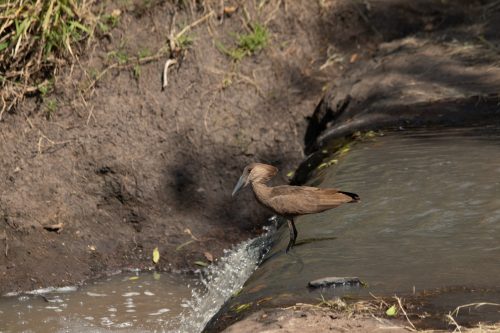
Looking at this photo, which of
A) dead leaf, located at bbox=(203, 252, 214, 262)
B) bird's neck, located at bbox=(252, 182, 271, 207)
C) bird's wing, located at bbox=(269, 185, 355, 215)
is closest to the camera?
bird's wing, located at bbox=(269, 185, 355, 215)

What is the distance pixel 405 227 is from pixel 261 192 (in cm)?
86

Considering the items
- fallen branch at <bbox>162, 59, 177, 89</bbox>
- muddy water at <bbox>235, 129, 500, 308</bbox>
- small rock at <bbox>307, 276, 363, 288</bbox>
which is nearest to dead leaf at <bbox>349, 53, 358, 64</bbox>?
fallen branch at <bbox>162, 59, 177, 89</bbox>

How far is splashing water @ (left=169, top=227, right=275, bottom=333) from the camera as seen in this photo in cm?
617

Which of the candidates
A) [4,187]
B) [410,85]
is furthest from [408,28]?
[4,187]

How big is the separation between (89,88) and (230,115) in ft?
4.19

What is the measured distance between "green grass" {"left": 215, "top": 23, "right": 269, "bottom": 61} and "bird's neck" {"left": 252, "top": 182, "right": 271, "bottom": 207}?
340 centimetres

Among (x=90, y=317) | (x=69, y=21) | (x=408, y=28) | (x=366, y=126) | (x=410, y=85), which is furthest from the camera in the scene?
(x=408, y=28)

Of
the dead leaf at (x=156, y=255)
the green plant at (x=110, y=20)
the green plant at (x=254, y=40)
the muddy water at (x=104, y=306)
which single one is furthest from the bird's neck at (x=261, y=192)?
the green plant at (x=110, y=20)

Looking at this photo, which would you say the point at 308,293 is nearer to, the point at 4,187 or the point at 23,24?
the point at 4,187

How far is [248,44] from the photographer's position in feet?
28.7

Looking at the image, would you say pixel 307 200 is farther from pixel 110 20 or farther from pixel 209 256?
pixel 110 20

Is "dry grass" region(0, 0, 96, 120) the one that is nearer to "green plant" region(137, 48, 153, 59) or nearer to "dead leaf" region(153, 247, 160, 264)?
"green plant" region(137, 48, 153, 59)

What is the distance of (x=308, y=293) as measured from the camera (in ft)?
13.8

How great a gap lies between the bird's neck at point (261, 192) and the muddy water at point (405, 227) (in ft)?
0.92
